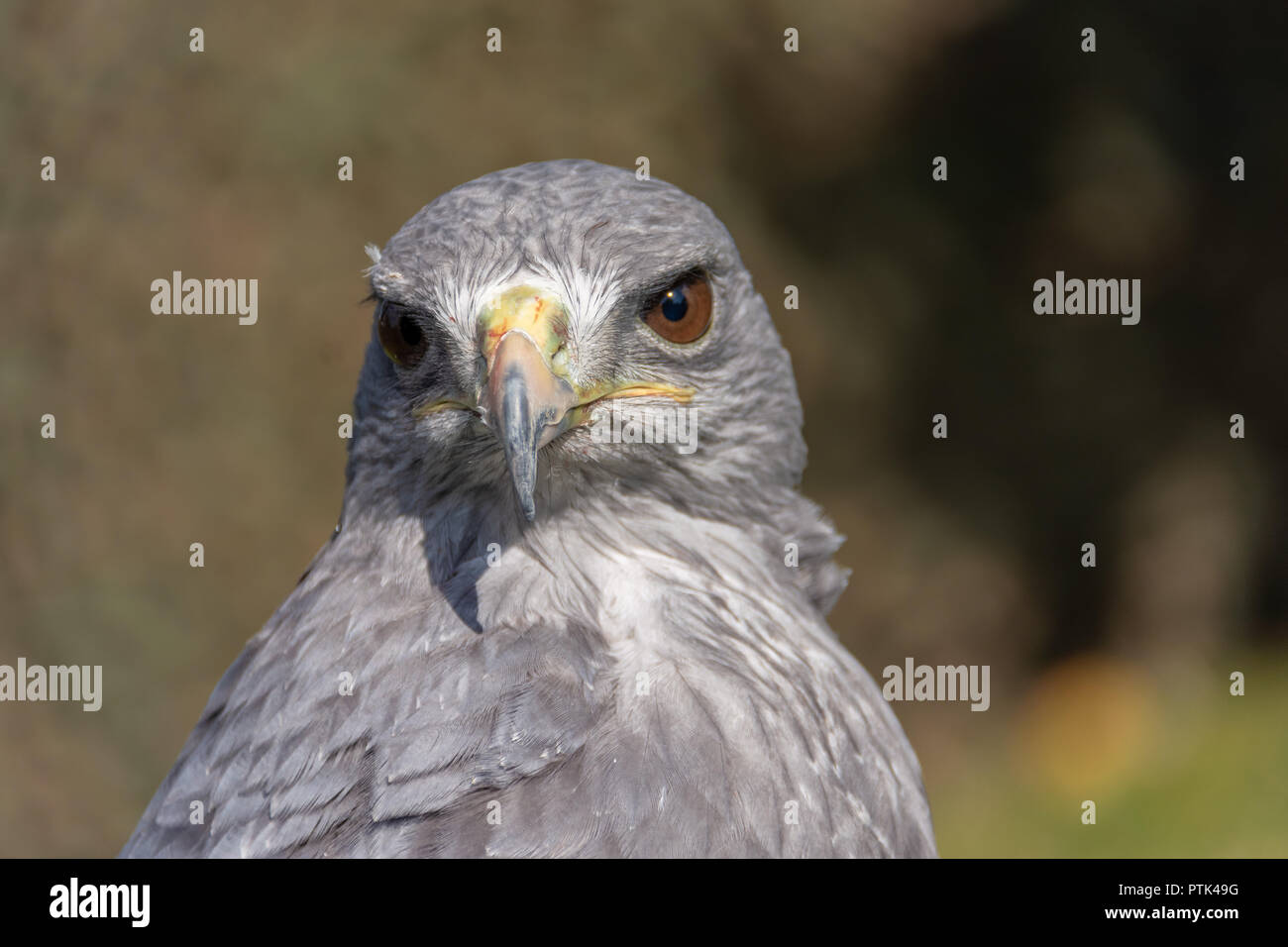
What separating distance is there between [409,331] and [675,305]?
0.67 m

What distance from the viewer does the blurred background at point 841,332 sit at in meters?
6.75

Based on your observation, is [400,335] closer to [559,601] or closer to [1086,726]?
[559,601]

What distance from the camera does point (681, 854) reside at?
101 inches

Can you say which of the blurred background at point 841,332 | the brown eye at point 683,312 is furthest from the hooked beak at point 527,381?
the blurred background at point 841,332

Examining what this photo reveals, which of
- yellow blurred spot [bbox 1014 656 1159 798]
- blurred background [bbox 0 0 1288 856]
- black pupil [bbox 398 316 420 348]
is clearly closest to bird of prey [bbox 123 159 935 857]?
black pupil [bbox 398 316 420 348]

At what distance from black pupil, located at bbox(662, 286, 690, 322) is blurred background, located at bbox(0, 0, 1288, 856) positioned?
4.06 m

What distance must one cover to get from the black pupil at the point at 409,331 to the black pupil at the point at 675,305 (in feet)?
2.03

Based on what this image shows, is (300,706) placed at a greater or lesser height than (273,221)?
lesser

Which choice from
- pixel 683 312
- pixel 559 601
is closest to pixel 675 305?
pixel 683 312

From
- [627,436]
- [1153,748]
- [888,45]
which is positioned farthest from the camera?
[1153,748]

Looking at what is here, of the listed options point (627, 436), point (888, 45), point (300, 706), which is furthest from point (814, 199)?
point (300, 706)

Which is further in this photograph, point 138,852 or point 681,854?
point 138,852

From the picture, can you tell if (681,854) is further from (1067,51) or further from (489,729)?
(1067,51)
